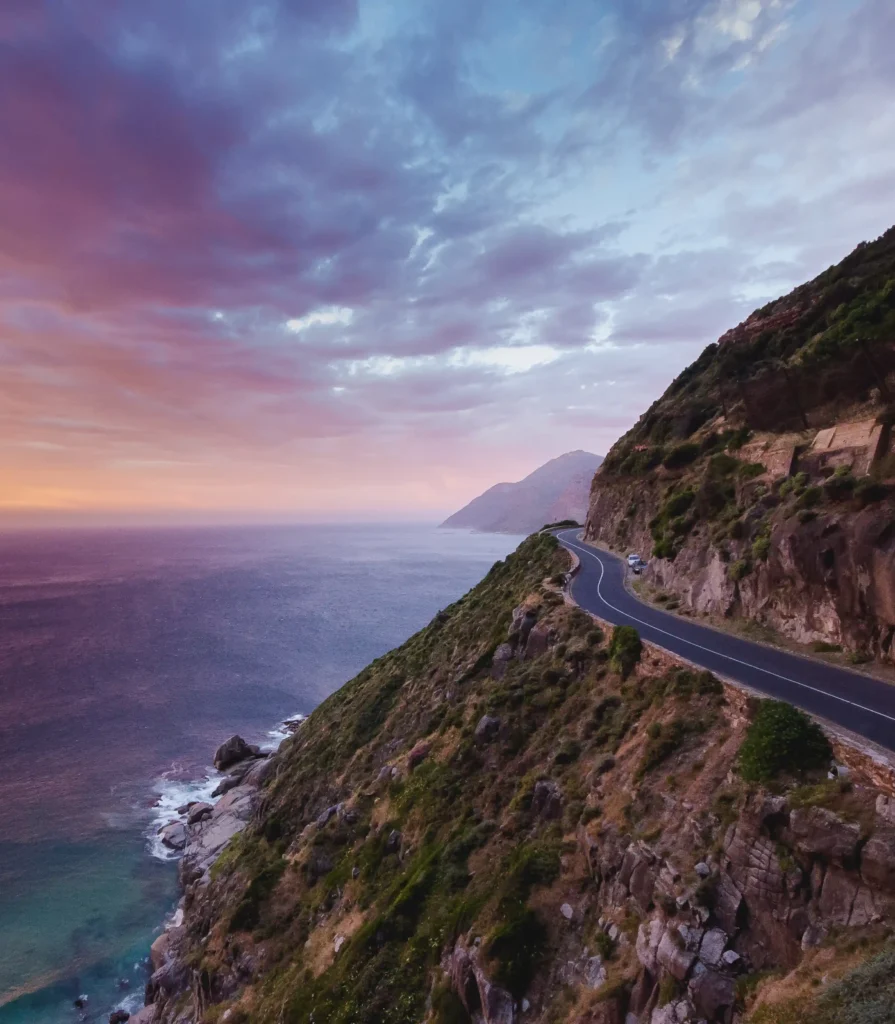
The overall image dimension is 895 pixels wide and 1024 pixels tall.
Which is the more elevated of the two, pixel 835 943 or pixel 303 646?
pixel 835 943

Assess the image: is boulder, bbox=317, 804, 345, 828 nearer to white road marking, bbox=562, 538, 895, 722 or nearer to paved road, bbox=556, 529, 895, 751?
paved road, bbox=556, 529, 895, 751

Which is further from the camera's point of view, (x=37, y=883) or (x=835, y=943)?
(x=37, y=883)

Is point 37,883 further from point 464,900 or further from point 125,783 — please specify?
point 464,900

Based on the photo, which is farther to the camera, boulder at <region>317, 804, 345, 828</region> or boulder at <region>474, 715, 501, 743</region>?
boulder at <region>317, 804, 345, 828</region>

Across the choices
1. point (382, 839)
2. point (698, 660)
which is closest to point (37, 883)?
point (382, 839)

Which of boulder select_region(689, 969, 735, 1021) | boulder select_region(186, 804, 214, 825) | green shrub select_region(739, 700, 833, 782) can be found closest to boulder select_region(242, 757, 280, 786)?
boulder select_region(186, 804, 214, 825)

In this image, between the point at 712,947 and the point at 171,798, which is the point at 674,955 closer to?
the point at 712,947

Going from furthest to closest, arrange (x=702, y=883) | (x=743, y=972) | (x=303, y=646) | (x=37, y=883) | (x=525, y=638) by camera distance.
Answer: (x=303, y=646) → (x=37, y=883) → (x=525, y=638) → (x=702, y=883) → (x=743, y=972)
